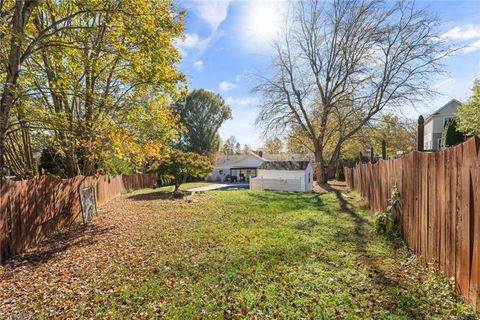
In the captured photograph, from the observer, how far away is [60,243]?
23.5 ft

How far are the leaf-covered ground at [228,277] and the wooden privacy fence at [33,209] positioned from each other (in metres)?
0.43

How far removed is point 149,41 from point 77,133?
139 inches

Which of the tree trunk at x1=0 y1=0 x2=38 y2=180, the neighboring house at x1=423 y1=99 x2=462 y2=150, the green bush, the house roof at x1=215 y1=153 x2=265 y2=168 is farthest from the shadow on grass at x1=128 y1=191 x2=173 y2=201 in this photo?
the neighboring house at x1=423 y1=99 x2=462 y2=150

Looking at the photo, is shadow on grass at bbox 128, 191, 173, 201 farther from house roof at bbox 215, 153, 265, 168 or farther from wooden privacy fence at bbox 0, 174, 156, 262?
house roof at bbox 215, 153, 265, 168

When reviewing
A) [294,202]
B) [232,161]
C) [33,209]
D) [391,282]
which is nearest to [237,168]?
[232,161]

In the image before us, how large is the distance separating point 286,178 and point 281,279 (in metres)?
18.1

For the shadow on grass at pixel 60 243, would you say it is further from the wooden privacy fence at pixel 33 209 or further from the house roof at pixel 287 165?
the house roof at pixel 287 165

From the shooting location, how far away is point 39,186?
750cm

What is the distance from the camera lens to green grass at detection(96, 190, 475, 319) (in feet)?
11.7

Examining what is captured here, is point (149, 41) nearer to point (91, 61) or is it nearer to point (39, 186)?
point (91, 61)

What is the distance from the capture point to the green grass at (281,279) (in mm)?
3566

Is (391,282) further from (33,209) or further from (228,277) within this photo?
(33,209)

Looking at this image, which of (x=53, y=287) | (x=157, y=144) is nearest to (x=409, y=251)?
(x=53, y=287)

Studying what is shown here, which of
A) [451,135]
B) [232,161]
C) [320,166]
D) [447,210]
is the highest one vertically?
[451,135]
